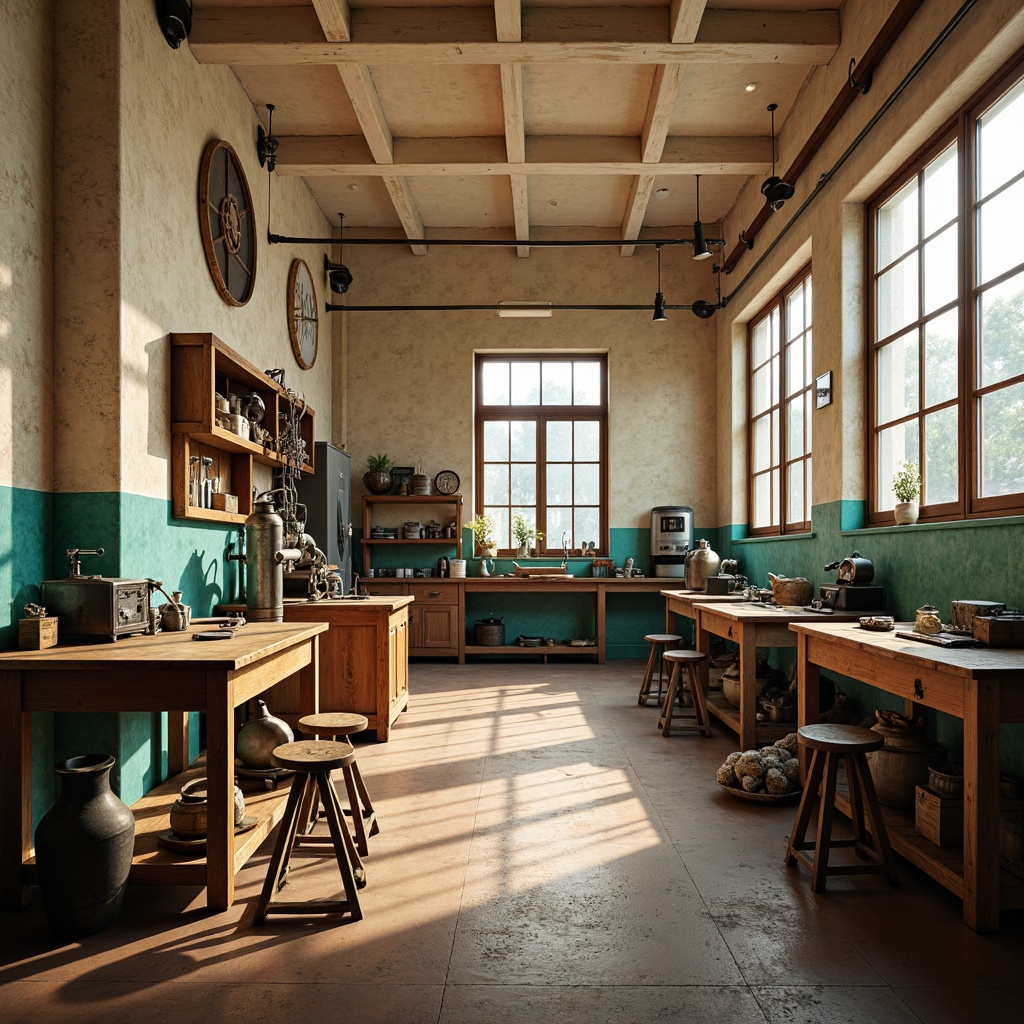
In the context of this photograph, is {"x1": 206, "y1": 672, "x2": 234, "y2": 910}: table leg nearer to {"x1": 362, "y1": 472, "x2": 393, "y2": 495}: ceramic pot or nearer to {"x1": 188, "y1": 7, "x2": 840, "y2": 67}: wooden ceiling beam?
{"x1": 188, "y1": 7, "x2": 840, "y2": 67}: wooden ceiling beam

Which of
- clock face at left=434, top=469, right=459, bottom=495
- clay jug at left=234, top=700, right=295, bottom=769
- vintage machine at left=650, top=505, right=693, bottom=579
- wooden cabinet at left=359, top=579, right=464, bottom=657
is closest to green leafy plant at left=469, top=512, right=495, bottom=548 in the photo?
clock face at left=434, top=469, right=459, bottom=495

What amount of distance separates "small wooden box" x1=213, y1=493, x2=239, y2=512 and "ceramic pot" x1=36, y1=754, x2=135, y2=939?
7.91 feet

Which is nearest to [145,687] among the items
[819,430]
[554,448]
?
[819,430]

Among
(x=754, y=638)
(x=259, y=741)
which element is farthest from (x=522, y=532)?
(x=259, y=741)

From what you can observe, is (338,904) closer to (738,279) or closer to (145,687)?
→ (145,687)

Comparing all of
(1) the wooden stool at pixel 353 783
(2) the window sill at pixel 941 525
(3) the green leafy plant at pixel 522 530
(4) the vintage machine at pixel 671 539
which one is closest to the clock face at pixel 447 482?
(3) the green leafy plant at pixel 522 530

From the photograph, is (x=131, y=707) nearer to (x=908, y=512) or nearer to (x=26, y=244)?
(x=26, y=244)

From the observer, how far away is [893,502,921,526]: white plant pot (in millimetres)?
4332

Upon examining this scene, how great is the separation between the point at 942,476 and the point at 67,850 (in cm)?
426

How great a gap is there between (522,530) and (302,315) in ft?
10.4

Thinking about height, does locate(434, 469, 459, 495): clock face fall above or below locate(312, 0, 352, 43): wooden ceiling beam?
below

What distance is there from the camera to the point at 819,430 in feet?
18.6

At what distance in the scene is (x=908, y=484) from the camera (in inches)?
173

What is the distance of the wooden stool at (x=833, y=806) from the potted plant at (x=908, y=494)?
5.63ft
